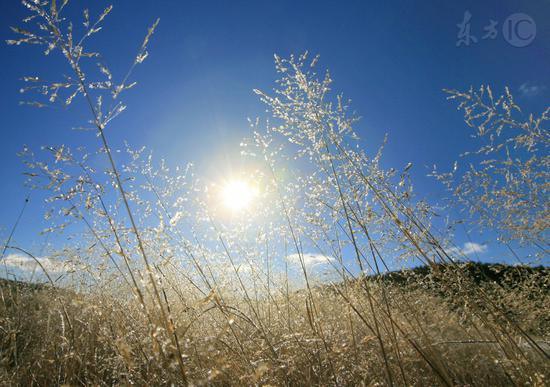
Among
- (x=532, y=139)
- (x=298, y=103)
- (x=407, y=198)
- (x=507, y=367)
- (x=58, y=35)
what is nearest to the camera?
(x=58, y=35)

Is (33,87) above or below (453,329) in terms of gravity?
above

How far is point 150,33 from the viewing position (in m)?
1.55

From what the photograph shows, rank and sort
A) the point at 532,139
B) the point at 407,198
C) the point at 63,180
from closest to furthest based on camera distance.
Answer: the point at 63,180 → the point at 407,198 → the point at 532,139

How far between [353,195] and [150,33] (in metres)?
1.48

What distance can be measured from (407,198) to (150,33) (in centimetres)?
176

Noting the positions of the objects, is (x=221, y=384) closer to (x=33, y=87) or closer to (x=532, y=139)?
(x=33, y=87)

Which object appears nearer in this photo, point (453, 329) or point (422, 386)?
point (422, 386)

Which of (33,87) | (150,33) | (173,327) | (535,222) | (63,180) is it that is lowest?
(173,327)

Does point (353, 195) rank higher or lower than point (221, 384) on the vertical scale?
higher

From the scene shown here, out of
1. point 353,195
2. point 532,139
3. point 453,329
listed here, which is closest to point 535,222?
point 532,139

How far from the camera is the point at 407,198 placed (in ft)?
7.02

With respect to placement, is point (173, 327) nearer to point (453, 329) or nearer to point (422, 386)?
point (422, 386)

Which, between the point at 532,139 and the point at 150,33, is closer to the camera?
the point at 150,33

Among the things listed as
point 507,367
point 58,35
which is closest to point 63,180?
point 58,35
